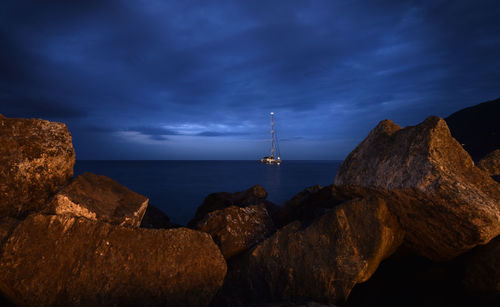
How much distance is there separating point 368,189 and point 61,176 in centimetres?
490

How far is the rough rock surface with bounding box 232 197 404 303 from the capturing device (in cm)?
361

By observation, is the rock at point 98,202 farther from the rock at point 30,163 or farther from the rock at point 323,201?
the rock at point 323,201

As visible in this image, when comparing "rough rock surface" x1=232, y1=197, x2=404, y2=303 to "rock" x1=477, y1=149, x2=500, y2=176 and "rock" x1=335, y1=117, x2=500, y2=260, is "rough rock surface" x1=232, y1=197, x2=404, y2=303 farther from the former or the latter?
"rock" x1=477, y1=149, x2=500, y2=176

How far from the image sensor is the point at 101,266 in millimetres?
2984

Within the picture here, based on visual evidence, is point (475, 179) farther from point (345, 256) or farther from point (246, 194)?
point (246, 194)

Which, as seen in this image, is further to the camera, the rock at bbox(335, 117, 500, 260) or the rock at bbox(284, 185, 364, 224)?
the rock at bbox(284, 185, 364, 224)

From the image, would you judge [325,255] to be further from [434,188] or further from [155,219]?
[155,219]

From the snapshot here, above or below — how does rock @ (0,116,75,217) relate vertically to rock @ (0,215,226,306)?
above

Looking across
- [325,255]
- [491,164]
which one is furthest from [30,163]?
[491,164]

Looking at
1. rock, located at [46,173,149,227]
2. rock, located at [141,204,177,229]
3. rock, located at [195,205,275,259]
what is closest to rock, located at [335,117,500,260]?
rock, located at [195,205,275,259]

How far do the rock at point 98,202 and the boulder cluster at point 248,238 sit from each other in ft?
0.06

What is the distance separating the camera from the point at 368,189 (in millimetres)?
4254

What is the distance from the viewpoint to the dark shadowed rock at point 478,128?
132 ft

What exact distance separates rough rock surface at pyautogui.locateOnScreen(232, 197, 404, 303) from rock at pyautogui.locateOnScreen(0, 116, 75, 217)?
3127 millimetres
